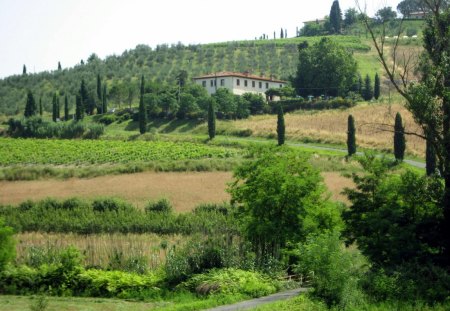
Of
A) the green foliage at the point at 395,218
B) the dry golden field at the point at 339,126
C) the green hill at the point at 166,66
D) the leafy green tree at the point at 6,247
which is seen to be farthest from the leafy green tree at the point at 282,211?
the green hill at the point at 166,66

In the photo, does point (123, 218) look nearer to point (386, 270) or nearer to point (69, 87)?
point (386, 270)

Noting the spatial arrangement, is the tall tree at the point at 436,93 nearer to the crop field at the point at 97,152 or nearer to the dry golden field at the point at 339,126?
the crop field at the point at 97,152

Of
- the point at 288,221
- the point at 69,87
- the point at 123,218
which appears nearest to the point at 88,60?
the point at 69,87

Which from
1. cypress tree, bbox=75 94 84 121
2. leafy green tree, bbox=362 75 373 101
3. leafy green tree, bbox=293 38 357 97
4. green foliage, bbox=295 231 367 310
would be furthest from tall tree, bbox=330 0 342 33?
green foliage, bbox=295 231 367 310

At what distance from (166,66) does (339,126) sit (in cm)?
7098

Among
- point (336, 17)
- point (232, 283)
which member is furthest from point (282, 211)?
point (336, 17)

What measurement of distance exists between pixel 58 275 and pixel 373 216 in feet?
41.6

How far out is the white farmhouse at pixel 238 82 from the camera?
361 ft

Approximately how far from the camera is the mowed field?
50688mm

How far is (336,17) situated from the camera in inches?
7205

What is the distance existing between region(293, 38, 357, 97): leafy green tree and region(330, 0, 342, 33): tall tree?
81.4 metres

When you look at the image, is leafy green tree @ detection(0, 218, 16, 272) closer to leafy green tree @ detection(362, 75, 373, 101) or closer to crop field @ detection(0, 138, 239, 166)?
crop field @ detection(0, 138, 239, 166)

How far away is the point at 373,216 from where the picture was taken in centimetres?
2494

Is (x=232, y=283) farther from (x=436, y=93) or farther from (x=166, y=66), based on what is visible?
(x=166, y=66)
